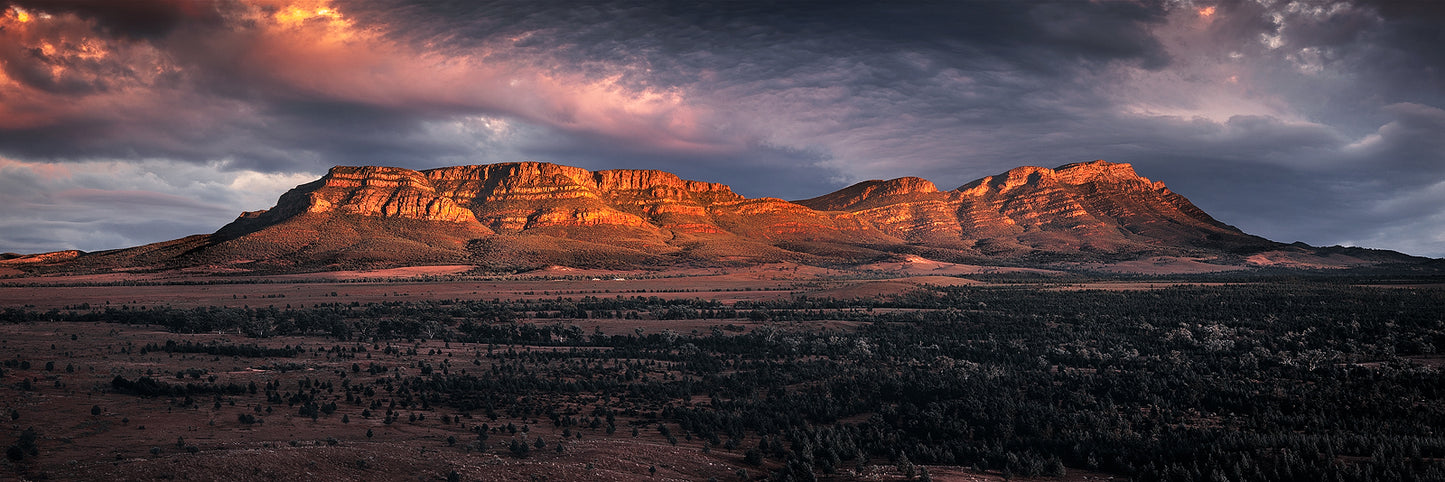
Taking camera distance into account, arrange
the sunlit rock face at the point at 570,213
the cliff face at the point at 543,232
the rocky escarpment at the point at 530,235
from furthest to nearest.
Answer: the sunlit rock face at the point at 570,213, the cliff face at the point at 543,232, the rocky escarpment at the point at 530,235

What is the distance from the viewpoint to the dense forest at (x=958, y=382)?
20.6 metres

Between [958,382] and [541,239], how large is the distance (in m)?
124

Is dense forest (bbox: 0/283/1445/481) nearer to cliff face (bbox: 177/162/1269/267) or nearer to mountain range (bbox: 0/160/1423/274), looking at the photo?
mountain range (bbox: 0/160/1423/274)

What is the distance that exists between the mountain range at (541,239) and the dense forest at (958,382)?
72657mm

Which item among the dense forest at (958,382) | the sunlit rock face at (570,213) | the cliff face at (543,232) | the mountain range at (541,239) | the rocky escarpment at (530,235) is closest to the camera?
the dense forest at (958,382)

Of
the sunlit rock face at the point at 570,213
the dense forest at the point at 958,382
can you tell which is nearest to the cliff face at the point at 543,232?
the sunlit rock face at the point at 570,213

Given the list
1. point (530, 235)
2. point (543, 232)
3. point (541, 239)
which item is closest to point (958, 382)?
point (541, 239)

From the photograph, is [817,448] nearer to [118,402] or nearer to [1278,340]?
[118,402]

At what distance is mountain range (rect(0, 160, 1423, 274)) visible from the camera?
123 metres

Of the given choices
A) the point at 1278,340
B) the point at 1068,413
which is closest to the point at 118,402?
the point at 1068,413

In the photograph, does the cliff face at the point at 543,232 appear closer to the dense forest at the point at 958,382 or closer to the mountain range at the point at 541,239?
the mountain range at the point at 541,239

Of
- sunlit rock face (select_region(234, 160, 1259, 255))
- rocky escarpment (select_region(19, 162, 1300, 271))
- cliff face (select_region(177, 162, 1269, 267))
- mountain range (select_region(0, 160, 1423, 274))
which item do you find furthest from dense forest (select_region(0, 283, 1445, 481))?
sunlit rock face (select_region(234, 160, 1259, 255))

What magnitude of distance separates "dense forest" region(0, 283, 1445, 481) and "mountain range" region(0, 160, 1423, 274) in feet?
238

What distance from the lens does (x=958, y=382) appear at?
31.0 metres
